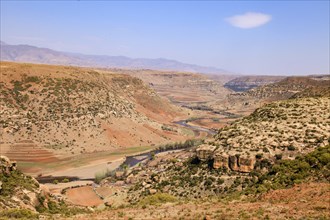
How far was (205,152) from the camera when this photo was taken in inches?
2144

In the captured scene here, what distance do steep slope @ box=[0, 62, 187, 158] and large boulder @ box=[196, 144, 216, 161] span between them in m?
65.9

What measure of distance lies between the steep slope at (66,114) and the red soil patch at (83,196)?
112 ft

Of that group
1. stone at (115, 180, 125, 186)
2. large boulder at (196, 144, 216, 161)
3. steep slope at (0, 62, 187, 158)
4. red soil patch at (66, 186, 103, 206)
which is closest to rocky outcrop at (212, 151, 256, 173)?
large boulder at (196, 144, 216, 161)

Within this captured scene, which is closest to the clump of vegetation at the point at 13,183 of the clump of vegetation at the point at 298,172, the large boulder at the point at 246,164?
the clump of vegetation at the point at 298,172

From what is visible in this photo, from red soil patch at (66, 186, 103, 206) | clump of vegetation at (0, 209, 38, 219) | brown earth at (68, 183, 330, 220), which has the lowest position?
red soil patch at (66, 186, 103, 206)

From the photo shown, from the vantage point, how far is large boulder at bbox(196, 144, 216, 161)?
176 feet

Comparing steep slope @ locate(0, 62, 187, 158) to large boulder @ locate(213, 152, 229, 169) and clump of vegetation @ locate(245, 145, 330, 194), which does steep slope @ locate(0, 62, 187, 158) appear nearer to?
large boulder @ locate(213, 152, 229, 169)

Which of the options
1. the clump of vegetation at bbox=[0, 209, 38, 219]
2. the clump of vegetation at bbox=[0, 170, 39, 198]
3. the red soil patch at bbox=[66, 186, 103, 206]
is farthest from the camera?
the red soil patch at bbox=[66, 186, 103, 206]

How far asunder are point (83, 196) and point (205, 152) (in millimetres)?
32162

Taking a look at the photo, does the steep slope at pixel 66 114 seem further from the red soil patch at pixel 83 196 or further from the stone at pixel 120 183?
the stone at pixel 120 183

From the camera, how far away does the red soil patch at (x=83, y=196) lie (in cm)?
6988

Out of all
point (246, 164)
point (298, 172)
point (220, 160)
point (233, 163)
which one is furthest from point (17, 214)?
point (246, 164)

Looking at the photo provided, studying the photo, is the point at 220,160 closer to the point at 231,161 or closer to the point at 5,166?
the point at 231,161

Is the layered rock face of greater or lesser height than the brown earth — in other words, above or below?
below
